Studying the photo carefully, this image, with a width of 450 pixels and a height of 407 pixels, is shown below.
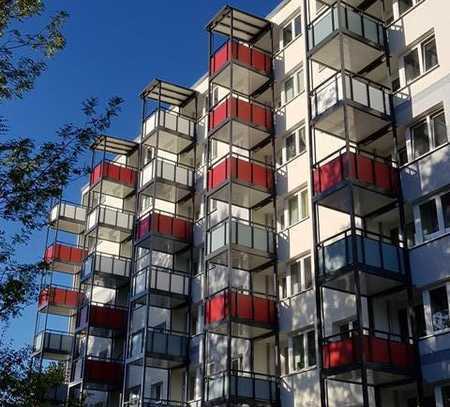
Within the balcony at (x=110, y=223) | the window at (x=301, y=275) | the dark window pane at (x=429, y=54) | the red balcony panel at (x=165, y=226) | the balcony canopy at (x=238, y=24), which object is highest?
the balcony canopy at (x=238, y=24)

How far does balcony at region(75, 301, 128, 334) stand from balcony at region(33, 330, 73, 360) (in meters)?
3.79

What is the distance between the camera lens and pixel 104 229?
43531 millimetres

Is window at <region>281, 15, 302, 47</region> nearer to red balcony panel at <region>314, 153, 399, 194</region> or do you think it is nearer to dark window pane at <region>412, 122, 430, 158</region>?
dark window pane at <region>412, 122, 430, 158</region>

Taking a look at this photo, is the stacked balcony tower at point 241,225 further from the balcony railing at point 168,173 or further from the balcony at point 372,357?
the balcony at point 372,357

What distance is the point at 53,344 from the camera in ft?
148

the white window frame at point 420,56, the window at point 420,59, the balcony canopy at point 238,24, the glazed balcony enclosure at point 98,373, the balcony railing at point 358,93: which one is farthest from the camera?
the glazed balcony enclosure at point 98,373

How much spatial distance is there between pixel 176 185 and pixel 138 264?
5.48 m

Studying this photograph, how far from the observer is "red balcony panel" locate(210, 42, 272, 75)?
112ft

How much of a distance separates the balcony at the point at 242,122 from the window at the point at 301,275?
6.40 metres

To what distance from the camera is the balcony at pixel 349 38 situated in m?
27.7

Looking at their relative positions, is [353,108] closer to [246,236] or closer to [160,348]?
[246,236]

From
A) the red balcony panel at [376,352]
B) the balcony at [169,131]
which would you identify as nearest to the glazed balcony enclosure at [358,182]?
the red balcony panel at [376,352]

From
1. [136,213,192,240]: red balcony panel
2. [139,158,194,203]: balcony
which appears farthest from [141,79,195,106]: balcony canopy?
[136,213,192,240]: red balcony panel

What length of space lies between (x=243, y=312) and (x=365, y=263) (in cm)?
696
